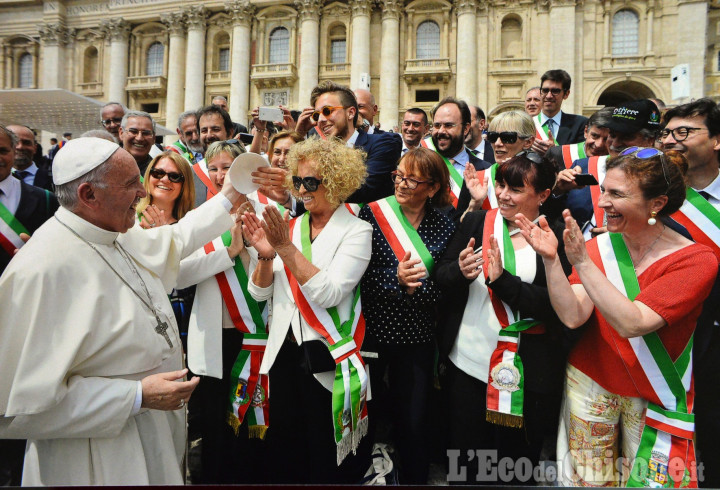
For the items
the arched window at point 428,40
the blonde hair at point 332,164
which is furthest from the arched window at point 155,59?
the blonde hair at point 332,164

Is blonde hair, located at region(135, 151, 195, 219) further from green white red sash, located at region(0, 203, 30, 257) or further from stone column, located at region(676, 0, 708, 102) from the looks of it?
stone column, located at region(676, 0, 708, 102)

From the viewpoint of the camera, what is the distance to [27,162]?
20.3ft

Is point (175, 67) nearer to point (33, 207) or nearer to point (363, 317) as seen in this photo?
point (33, 207)

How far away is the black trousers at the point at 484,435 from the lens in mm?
2609

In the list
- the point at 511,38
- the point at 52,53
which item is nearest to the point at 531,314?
the point at 511,38

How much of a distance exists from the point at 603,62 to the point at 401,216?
1102 inches

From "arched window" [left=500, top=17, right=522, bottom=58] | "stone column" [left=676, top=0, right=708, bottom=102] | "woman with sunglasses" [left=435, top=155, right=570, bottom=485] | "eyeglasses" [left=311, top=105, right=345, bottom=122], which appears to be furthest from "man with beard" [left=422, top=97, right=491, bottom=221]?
"stone column" [left=676, top=0, right=708, bottom=102]

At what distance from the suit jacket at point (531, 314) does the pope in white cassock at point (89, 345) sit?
5.03 ft

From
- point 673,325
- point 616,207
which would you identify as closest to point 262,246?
point 616,207

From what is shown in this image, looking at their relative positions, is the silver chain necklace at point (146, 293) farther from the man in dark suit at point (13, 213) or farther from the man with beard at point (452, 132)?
the man with beard at point (452, 132)

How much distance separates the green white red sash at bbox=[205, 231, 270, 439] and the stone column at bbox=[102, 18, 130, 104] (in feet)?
108

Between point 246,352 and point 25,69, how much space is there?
130 ft

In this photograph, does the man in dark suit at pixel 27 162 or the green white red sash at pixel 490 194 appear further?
the man in dark suit at pixel 27 162

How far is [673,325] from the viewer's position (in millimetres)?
2189
